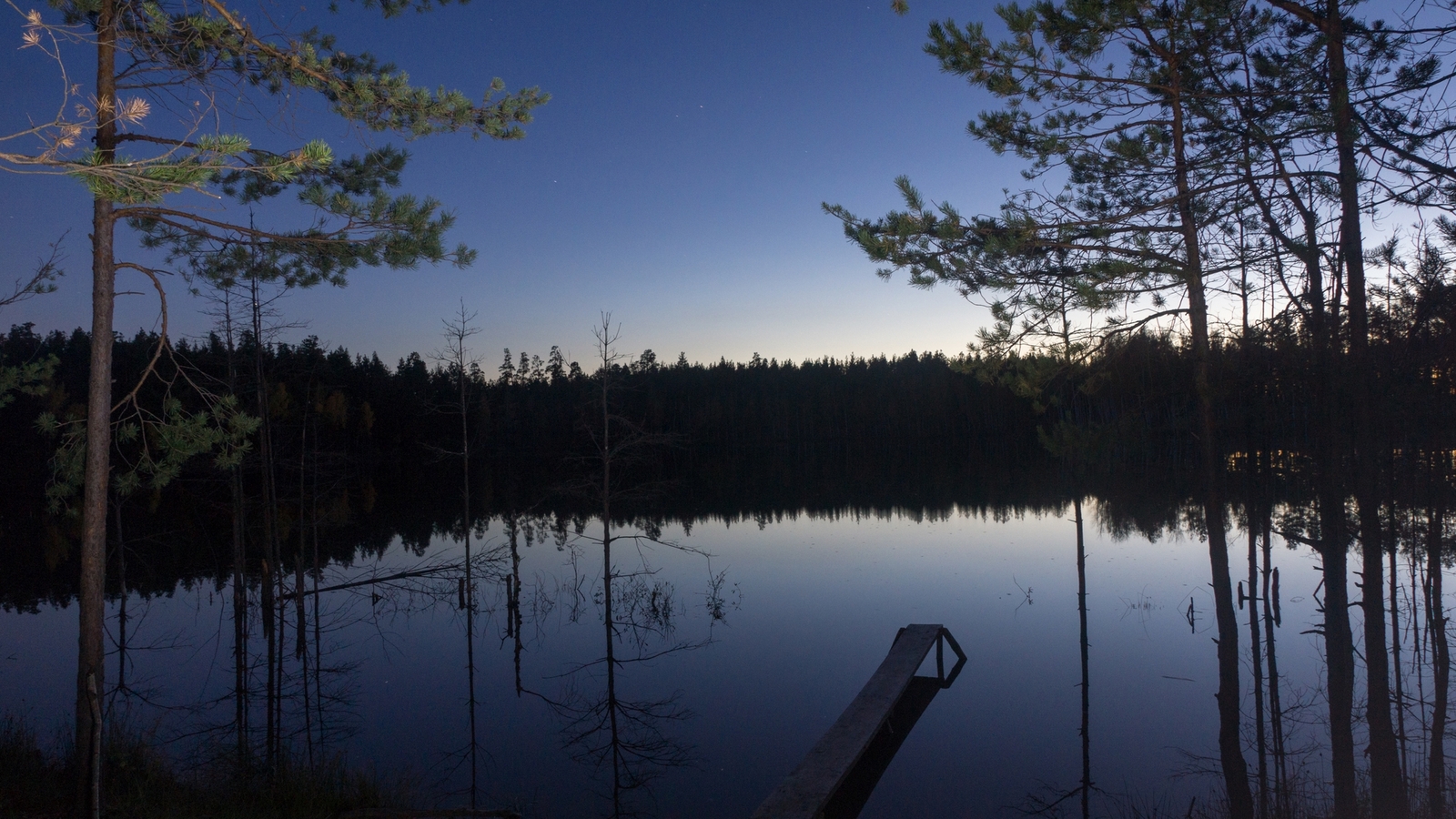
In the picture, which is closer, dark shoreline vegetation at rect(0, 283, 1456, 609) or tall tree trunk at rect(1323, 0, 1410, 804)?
tall tree trunk at rect(1323, 0, 1410, 804)

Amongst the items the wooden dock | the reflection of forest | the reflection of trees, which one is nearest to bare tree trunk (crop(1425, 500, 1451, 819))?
the reflection of forest

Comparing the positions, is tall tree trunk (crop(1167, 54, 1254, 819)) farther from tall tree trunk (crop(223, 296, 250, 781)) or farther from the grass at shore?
tall tree trunk (crop(223, 296, 250, 781))

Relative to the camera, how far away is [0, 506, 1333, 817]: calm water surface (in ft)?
30.8

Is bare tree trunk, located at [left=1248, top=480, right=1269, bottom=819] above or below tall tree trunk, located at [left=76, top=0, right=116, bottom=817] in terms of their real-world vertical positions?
below

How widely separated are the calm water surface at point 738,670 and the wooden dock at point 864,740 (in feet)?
1.00

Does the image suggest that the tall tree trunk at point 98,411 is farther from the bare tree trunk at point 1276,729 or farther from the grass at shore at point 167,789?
the bare tree trunk at point 1276,729

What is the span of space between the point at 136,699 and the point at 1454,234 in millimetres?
16509

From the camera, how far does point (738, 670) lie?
13398mm

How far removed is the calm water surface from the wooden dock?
0.31 meters

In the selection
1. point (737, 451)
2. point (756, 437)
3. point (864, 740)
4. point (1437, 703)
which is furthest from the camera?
point (756, 437)

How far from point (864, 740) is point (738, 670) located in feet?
17.1

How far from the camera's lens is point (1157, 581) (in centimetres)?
1786

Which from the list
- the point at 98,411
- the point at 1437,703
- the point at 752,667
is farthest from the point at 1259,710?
the point at 98,411

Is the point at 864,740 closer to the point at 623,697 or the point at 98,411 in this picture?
the point at 623,697
